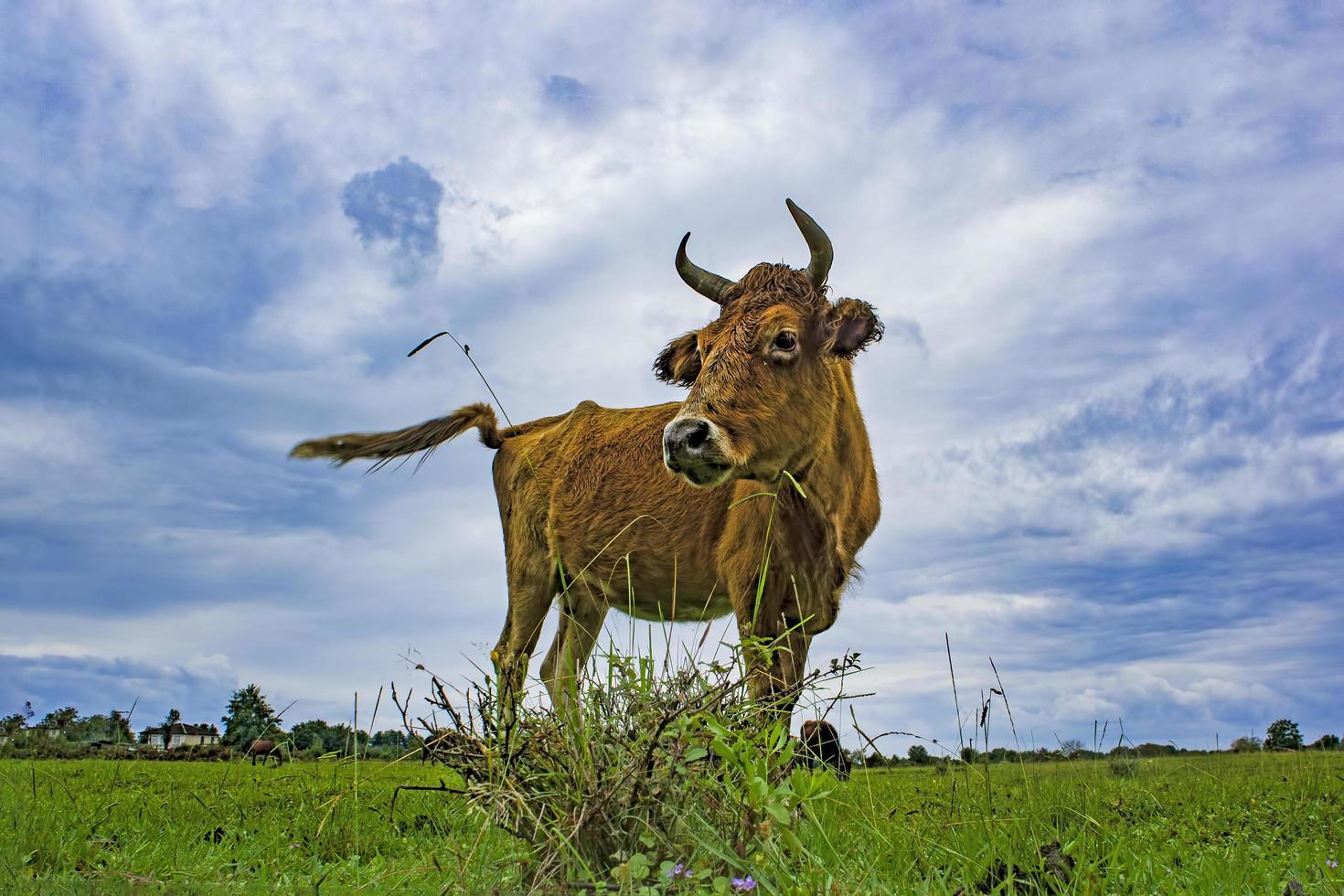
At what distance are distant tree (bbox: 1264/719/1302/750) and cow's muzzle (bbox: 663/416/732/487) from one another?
6.18 m

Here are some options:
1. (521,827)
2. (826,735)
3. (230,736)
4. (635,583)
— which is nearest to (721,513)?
(635,583)

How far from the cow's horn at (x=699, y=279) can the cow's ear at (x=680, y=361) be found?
1.06 ft

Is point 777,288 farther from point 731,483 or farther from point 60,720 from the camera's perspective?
point 60,720

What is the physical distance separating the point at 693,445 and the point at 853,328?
1652 millimetres

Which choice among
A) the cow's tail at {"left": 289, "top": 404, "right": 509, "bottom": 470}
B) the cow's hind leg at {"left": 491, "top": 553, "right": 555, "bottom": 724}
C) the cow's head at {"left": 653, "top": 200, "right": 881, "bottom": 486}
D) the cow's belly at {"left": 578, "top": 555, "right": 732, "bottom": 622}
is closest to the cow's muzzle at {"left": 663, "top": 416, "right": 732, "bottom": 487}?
the cow's head at {"left": 653, "top": 200, "right": 881, "bottom": 486}

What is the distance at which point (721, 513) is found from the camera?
7191mm

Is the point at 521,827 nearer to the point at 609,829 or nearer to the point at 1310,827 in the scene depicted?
the point at 609,829

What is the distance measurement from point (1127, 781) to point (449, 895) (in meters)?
5.80

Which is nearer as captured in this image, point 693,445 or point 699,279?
point 693,445

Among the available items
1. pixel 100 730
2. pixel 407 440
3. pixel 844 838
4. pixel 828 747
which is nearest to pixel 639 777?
pixel 844 838

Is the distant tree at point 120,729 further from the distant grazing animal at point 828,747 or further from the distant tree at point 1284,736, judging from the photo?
the distant tree at point 1284,736

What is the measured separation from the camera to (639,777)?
9.23 ft

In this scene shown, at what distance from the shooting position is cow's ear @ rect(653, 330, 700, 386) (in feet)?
23.8

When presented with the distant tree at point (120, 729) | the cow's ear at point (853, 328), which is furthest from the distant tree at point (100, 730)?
the cow's ear at point (853, 328)
